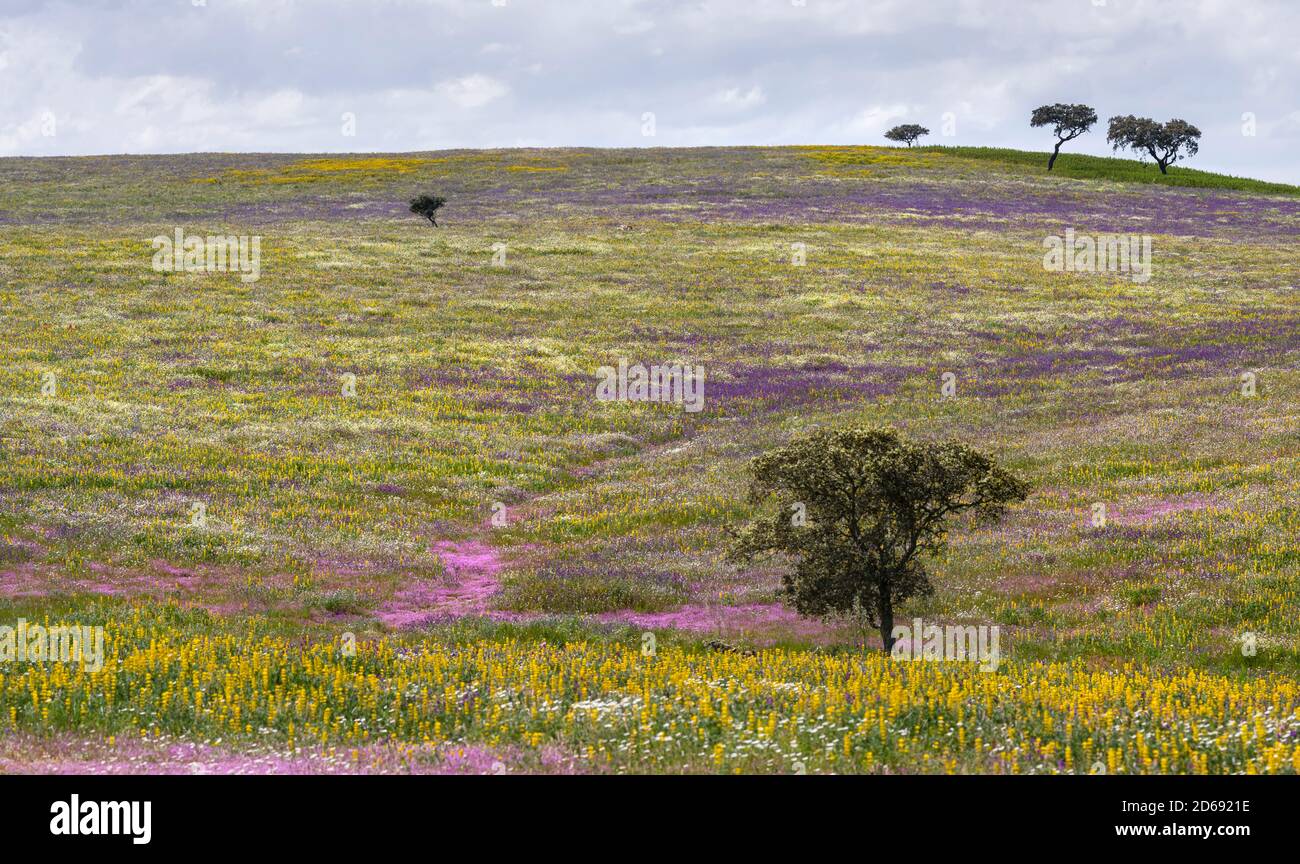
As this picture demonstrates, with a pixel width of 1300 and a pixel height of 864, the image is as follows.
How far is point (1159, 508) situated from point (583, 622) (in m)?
15.0

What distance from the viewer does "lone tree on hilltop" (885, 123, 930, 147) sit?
158375 millimetres

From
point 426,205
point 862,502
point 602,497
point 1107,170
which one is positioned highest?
point 1107,170

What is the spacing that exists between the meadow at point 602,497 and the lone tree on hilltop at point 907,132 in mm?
80176

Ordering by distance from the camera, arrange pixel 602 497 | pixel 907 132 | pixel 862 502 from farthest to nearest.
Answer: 1. pixel 907 132
2. pixel 602 497
3. pixel 862 502

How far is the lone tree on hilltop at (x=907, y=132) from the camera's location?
6235 inches

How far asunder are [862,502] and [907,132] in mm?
152534

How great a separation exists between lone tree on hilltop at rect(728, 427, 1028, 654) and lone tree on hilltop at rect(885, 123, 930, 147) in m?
151

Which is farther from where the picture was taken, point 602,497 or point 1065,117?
point 1065,117

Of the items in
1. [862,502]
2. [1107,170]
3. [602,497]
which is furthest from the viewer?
[1107,170]

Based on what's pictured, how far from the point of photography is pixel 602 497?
2912cm

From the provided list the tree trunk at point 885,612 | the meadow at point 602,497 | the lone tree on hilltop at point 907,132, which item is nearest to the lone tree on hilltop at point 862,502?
the tree trunk at point 885,612

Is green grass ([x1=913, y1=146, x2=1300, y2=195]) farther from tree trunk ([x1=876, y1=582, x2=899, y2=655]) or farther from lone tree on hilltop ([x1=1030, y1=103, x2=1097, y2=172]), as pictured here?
tree trunk ([x1=876, y1=582, x2=899, y2=655])

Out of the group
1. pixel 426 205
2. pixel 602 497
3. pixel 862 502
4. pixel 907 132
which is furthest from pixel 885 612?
pixel 907 132

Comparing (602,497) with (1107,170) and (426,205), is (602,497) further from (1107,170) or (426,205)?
(1107,170)
